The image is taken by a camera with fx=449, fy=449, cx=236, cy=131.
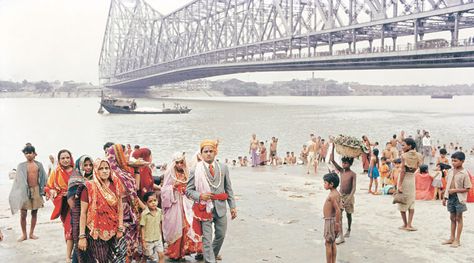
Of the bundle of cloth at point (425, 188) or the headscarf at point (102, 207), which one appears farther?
the bundle of cloth at point (425, 188)

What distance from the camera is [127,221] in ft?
15.1

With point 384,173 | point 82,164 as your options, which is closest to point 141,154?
point 82,164

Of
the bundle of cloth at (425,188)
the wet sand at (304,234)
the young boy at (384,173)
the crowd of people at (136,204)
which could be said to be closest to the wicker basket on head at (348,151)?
the wet sand at (304,234)

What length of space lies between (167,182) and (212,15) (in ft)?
303

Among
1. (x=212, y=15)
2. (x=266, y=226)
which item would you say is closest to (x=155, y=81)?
(x=212, y=15)

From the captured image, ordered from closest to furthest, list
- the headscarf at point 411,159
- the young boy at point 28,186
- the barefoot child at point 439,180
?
the young boy at point 28,186
the headscarf at point 411,159
the barefoot child at point 439,180

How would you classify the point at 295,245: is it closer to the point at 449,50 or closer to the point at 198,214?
the point at 198,214

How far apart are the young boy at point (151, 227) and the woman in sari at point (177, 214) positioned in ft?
0.83

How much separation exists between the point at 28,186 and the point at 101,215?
88.6 inches

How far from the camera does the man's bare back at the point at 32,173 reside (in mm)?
5820

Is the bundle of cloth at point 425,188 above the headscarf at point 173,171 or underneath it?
underneath

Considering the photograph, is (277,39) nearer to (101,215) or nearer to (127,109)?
(127,109)

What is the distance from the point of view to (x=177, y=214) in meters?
5.11

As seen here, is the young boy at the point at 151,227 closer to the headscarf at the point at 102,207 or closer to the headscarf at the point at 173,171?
the headscarf at the point at 173,171
